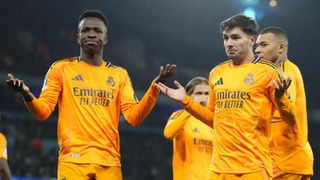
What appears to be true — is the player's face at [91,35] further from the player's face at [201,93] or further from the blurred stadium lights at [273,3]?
the blurred stadium lights at [273,3]

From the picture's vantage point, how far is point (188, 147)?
6.01 meters

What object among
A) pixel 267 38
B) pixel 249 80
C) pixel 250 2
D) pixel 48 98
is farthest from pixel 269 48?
pixel 250 2

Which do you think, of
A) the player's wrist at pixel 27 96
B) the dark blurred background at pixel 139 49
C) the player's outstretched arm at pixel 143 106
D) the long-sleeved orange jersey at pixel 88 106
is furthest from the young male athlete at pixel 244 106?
the dark blurred background at pixel 139 49

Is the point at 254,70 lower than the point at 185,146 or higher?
higher

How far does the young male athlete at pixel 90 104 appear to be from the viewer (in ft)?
14.9

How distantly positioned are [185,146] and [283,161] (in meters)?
1.43

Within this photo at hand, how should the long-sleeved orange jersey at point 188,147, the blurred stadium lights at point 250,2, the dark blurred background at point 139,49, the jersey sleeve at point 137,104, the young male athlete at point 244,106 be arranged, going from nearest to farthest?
the young male athlete at point 244,106, the jersey sleeve at point 137,104, the long-sleeved orange jersey at point 188,147, the dark blurred background at point 139,49, the blurred stadium lights at point 250,2

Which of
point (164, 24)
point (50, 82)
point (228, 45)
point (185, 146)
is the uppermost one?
point (164, 24)

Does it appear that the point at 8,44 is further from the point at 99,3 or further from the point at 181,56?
the point at 181,56

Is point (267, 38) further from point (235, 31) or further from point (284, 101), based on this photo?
point (284, 101)

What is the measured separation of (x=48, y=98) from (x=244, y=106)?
5.35 feet

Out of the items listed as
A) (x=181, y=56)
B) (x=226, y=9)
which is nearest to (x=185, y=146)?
(x=226, y=9)

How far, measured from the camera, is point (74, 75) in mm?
4828

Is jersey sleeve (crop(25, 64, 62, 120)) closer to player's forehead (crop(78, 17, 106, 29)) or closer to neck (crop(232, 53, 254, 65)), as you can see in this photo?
player's forehead (crop(78, 17, 106, 29))
